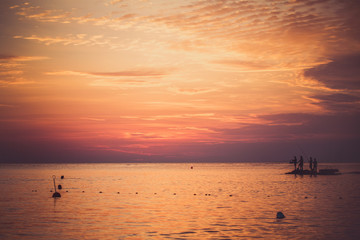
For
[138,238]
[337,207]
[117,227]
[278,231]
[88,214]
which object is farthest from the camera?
[337,207]

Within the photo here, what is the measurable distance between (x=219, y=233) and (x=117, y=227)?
26.0ft

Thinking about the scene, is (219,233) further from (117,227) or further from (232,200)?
(232,200)

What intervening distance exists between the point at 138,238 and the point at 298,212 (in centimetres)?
1815

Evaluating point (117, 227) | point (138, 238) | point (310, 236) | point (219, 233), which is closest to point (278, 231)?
point (310, 236)

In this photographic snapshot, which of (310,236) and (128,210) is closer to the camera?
(310,236)

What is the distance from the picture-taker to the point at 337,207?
4109 cm

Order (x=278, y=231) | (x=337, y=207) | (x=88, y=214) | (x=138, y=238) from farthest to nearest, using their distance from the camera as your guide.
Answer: (x=337, y=207) < (x=88, y=214) < (x=278, y=231) < (x=138, y=238)

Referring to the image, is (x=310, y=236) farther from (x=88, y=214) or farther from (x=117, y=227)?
(x=88, y=214)

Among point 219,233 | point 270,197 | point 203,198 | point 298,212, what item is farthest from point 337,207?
point 219,233

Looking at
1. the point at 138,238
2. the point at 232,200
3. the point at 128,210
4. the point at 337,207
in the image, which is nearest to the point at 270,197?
the point at 232,200

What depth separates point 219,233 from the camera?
26922 mm

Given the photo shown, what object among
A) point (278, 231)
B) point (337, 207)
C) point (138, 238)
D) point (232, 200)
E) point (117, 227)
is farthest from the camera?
point (232, 200)

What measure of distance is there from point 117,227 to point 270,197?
87.3ft

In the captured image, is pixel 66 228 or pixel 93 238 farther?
pixel 66 228
